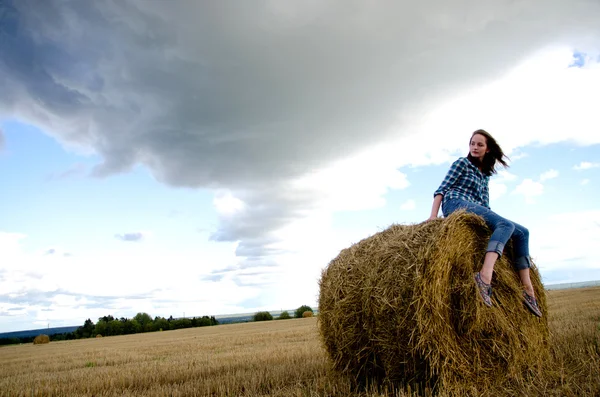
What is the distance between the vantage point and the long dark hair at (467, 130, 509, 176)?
545cm

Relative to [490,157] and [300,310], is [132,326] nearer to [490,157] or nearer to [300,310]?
[300,310]

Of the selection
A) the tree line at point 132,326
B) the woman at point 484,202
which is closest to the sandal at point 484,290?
the woman at point 484,202

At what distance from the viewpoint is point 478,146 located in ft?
17.6

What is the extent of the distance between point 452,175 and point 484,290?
1.46m

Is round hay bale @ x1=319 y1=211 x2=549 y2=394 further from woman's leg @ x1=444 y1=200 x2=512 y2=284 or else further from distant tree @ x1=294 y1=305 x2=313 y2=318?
distant tree @ x1=294 y1=305 x2=313 y2=318

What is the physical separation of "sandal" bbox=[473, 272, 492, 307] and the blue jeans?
13.6 inches

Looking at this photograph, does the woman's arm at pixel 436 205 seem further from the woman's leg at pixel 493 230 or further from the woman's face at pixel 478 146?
the woman's face at pixel 478 146

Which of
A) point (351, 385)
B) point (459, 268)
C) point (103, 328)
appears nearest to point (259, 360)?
point (351, 385)

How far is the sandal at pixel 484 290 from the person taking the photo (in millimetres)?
4422

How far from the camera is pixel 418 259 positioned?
4.29 meters

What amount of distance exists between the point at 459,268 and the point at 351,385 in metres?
1.85

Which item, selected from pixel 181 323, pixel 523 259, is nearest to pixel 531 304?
pixel 523 259

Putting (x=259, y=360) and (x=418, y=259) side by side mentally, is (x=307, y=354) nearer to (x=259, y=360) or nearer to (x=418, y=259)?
(x=259, y=360)

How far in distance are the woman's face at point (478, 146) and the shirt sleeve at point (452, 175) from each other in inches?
12.1
